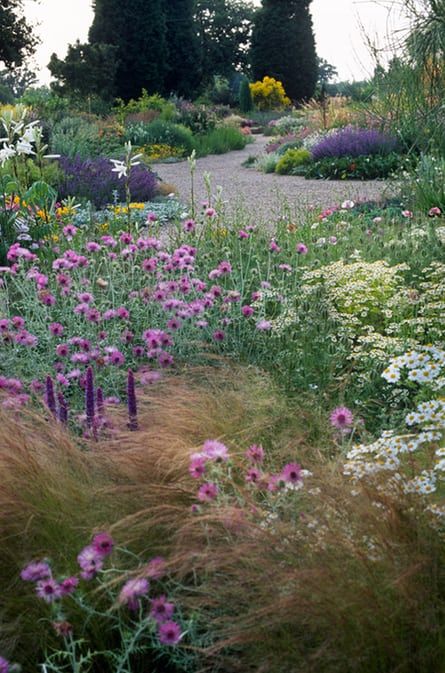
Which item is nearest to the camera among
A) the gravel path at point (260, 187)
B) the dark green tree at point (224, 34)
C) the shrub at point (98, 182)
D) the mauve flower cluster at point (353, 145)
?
the gravel path at point (260, 187)

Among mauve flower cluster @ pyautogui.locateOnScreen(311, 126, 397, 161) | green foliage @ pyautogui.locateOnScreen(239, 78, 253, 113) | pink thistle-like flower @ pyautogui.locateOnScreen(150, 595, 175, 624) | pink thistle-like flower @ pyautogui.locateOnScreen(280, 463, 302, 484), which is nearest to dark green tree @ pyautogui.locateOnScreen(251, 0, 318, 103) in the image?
green foliage @ pyautogui.locateOnScreen(239, 78, 253, 113)

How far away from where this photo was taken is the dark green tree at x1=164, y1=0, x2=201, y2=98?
1348 inches

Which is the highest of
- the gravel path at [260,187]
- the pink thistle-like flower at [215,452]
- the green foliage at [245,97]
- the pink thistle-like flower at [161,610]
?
the green foliage at [245,97]

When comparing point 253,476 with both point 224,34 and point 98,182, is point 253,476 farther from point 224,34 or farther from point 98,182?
point 224,34

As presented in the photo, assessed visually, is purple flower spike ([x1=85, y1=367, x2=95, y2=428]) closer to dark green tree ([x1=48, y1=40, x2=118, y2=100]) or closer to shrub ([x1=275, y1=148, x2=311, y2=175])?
shrub ([x1=275, y1=148, x2=311, y2=175])

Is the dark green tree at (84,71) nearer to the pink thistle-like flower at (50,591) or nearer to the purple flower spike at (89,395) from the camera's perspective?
the purple flower spike at (89,395)

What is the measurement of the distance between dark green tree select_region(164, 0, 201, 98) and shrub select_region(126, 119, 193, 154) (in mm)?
13094

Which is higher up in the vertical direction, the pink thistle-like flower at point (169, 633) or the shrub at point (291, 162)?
the pink thistle-like flower at point (169, 633)

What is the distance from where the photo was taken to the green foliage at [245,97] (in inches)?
1266

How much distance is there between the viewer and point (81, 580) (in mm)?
2283

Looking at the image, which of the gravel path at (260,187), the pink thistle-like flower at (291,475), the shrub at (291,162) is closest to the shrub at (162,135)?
the gravel path at (260,187)

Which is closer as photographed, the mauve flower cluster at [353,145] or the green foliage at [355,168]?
the green foliage at [355,168]

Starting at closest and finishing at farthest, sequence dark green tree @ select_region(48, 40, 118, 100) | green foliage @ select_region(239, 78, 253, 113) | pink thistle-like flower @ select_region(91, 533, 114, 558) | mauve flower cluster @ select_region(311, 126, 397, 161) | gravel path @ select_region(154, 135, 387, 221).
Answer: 1. pink thistle-like flower @ select_region(91, 533, 114, 558)
2. gravel path @ select_region(154, 135, 387, 221)
3. mauve flower cluster @ select_region(311, 126, 397, 161)
4. dark green tree @ select_region(48, 40, 118, 100)
5. green foliage @ select_region(239, 78, 253, 113)

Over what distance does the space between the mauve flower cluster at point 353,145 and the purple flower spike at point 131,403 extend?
11912 mm
